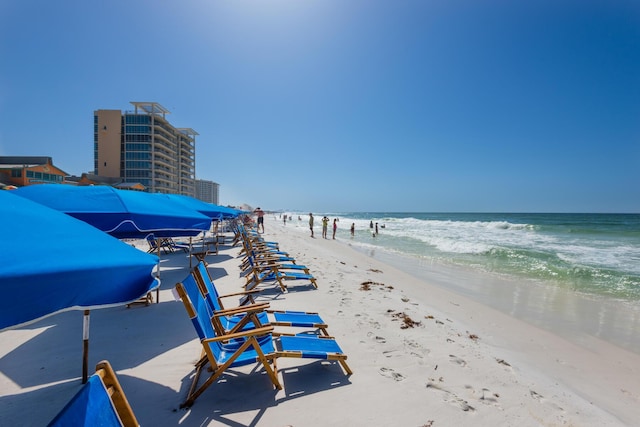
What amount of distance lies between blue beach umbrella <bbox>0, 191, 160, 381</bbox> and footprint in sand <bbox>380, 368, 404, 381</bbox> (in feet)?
8.80

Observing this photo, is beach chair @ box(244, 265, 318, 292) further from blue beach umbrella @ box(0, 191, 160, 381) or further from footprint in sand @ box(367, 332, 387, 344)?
blue beach umbrella @ box(0, 191, 160, 381)

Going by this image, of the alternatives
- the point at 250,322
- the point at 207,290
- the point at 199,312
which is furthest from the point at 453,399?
the point at 207,290

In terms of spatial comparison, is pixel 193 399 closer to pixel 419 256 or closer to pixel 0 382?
pixel 0 382

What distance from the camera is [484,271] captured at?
11586mm

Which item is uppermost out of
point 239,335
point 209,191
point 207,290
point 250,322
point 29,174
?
point 209,191

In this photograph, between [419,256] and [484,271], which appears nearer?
[484,271]

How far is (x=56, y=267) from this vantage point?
1.31 m

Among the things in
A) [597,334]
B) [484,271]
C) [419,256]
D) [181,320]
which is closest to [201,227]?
[181,320]

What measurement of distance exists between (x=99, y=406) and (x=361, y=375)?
8.72 ft

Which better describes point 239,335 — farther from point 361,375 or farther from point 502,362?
point 502,362

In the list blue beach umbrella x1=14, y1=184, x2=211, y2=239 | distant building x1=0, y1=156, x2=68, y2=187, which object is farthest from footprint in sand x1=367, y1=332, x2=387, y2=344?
distant building x1=0, y1=156, x2=68, y2=187

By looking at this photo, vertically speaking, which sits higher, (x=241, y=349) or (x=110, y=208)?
(x=110, y=208)

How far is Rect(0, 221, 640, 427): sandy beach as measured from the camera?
2.71m

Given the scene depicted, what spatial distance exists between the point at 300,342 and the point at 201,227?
279 cm
